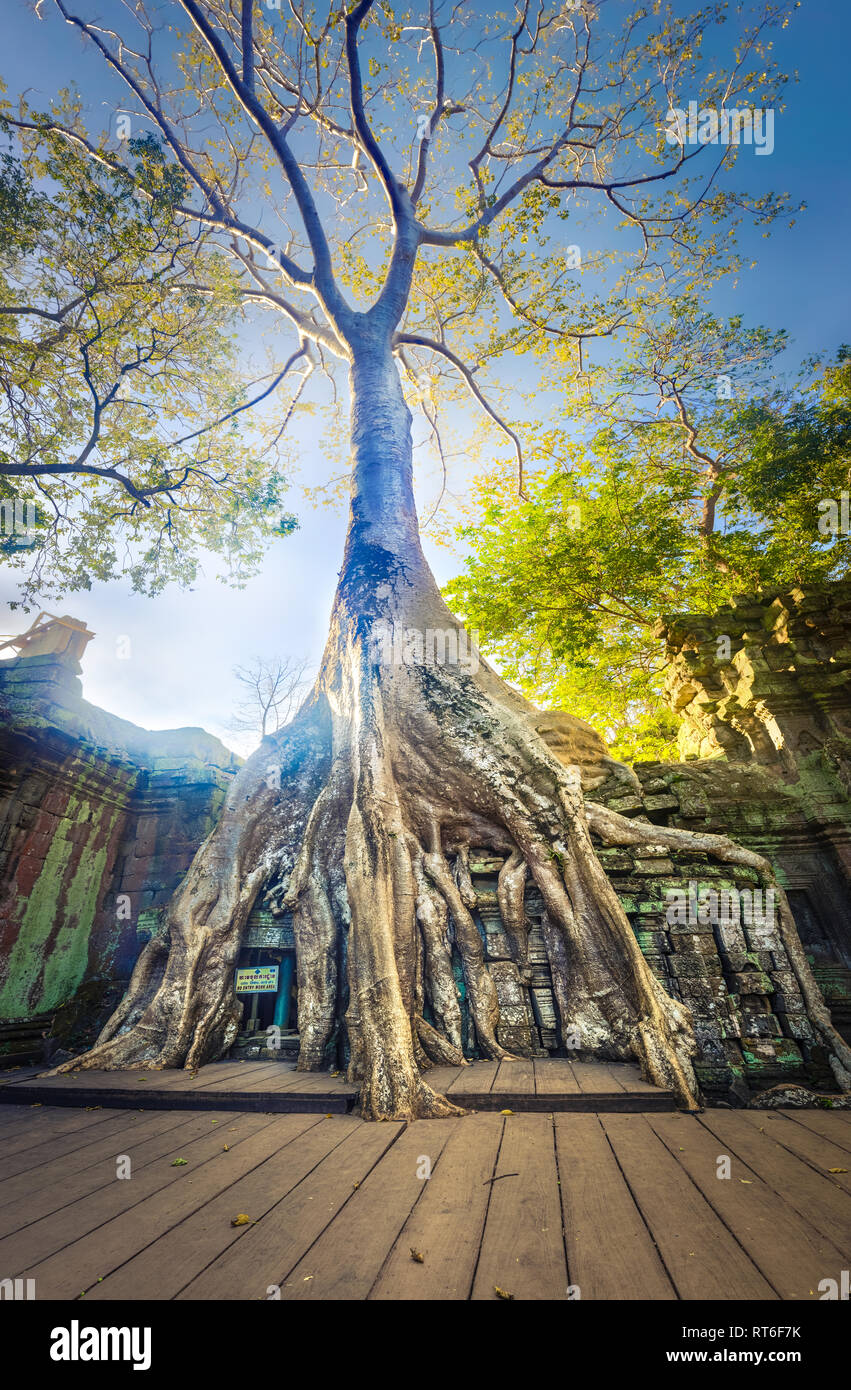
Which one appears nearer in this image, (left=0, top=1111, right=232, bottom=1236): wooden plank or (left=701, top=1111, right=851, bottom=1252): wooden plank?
(left=701, top=1111, right=851, bottom=1252): wooden plank

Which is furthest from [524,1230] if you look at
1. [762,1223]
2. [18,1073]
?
[18,1073]

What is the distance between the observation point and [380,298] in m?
7.05

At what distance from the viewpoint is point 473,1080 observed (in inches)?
111

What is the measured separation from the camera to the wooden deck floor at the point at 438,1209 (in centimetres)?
128

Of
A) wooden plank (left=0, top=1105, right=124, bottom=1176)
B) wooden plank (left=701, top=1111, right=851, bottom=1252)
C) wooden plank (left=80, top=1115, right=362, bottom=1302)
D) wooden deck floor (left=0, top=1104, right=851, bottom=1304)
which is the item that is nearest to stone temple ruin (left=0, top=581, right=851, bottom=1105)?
wooden plank (left=701, top=1111, right=851, bottom=1252)

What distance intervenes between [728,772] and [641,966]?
2.96 metres

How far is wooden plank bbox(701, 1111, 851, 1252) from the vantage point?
1519 mm

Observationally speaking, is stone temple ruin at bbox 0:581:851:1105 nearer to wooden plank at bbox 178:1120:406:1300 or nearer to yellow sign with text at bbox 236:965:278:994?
yellow sign with text at bbox 236:965:278:994

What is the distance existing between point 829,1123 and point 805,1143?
0.41m

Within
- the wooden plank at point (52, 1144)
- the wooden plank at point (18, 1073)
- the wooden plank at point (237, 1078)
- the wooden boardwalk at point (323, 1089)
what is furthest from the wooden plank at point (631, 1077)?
→ the wooden plank at point (18, 1073)

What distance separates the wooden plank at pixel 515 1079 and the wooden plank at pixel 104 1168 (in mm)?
1265

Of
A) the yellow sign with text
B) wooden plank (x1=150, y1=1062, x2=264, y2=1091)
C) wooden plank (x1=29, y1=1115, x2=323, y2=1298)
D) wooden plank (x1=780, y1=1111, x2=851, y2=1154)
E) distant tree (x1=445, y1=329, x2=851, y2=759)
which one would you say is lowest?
wooden plank (x1=150, y1=1062, x2=264, y2=1091)

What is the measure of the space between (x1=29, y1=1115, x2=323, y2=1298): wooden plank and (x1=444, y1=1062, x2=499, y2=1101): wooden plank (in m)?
0.83

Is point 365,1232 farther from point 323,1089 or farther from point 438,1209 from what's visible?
point 323,1089
